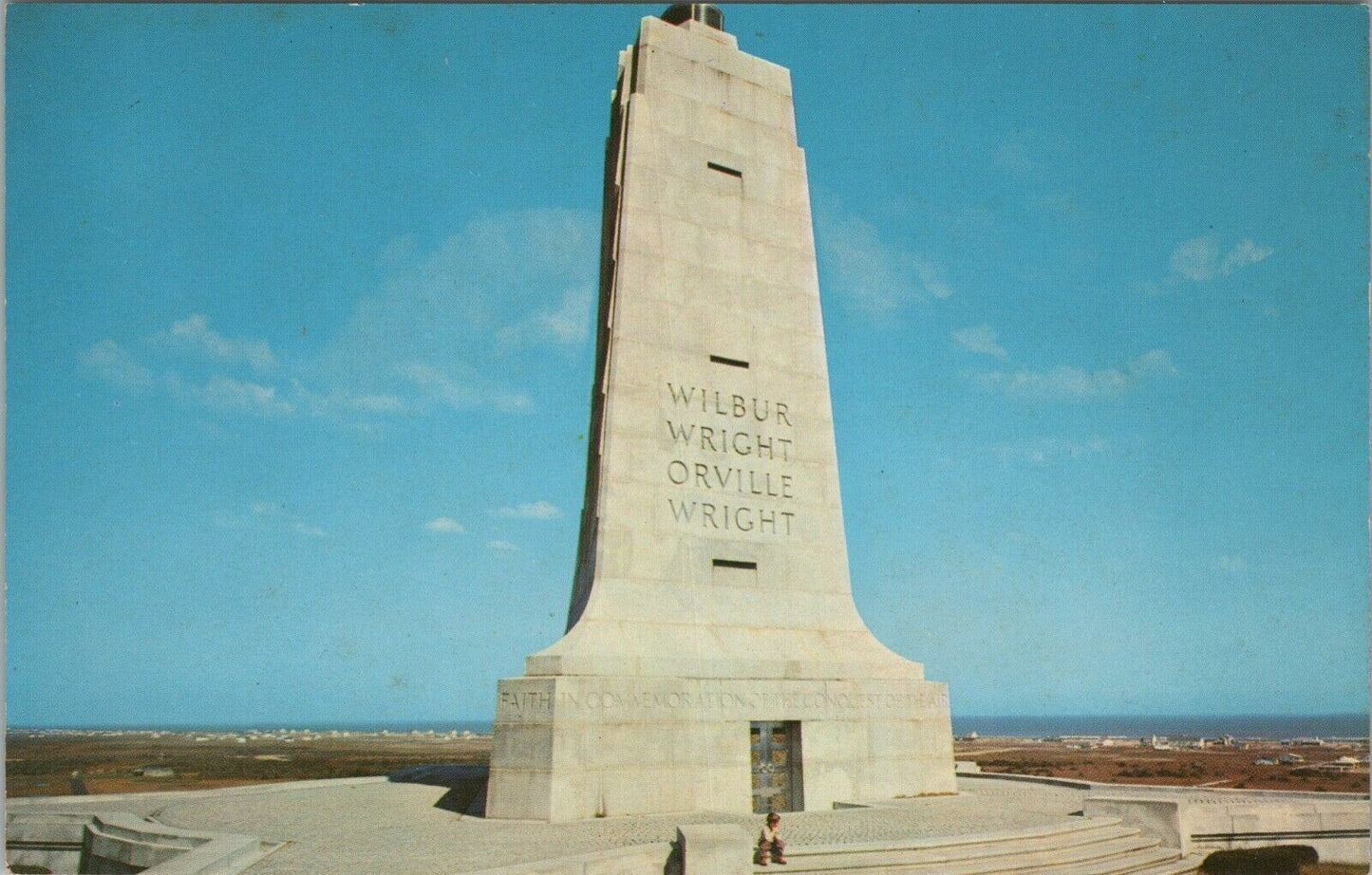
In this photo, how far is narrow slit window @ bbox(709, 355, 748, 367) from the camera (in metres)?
18.5

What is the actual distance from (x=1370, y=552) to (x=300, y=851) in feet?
44.1

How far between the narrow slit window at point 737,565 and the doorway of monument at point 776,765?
2792mm

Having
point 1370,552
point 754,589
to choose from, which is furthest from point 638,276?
point 1370,552

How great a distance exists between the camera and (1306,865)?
540 inches

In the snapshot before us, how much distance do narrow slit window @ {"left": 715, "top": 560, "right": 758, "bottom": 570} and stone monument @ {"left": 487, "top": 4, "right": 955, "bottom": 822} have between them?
0.05 meters

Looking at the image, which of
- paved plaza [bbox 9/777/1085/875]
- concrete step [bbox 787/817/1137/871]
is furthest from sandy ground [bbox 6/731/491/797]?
concrete step [bbox 787/817/1137/871]

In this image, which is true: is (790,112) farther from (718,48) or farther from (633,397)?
(633,397)

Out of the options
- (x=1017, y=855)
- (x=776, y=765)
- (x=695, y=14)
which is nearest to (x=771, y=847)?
(x=1017, y=855)

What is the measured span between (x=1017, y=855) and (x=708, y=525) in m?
7.64

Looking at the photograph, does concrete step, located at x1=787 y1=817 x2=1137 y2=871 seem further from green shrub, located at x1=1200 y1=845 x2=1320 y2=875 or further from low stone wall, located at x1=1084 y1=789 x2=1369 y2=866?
green shrub, located at x1=1200 y1=845 x2=1320 y2=875

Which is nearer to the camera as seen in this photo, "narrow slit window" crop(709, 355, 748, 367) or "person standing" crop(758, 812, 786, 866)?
"person standing" crop(758, 812, 786, 866)

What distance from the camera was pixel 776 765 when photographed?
53.5 ft

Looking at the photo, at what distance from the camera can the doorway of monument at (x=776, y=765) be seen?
52.9 feet

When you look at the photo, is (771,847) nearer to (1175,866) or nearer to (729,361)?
(1175,866)
